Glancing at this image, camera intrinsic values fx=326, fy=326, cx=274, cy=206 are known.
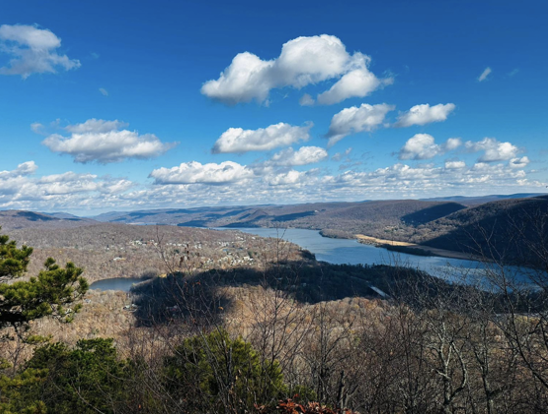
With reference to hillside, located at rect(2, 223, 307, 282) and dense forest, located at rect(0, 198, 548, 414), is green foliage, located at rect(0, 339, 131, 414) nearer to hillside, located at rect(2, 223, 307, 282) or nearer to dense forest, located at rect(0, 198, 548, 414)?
dense forest, located at rect(0, 198, 548, 414)

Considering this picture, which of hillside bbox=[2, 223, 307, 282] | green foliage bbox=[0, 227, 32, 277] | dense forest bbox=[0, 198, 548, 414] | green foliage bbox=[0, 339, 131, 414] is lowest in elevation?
hillside bbox=[2, 223, 307, 282]

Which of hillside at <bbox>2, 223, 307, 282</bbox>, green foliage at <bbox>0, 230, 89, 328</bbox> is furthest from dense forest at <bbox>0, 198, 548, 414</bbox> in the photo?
hillside at <bbox>2, 223, 307, 282</bbox>

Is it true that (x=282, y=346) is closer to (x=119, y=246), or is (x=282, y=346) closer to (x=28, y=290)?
(x=28, y=290)

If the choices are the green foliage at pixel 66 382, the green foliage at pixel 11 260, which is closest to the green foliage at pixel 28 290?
the green foliage at pixel 11 260

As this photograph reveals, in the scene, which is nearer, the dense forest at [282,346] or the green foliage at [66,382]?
the dense forest at [282,346]

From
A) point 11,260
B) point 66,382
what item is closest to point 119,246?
point 11,260

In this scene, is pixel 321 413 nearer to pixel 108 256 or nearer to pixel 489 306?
pixel 489 306

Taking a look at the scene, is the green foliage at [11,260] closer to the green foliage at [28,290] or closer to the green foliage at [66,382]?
the green foliage at [28,290]

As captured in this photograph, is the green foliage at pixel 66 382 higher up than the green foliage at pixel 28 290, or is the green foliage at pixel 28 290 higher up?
the green foliage at pixel 28 290
